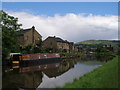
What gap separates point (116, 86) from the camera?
8.45 m

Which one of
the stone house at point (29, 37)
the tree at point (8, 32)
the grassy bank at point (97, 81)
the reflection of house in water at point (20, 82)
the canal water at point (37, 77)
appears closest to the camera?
the grassy bank at point (97, 81)

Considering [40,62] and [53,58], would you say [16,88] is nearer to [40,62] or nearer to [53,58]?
[40,62]

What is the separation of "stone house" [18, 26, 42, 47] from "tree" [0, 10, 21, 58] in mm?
14811

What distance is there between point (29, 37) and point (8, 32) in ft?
63.1

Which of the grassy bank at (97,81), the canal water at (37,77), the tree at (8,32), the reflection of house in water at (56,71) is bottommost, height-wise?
the reflection of house in water at (56,71)

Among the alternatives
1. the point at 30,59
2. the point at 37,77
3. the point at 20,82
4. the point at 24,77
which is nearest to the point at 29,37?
the point at 30,59

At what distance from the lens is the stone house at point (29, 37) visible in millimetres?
41781

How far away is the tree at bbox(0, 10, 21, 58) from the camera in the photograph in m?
23.8

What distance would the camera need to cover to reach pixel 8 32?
964 inches

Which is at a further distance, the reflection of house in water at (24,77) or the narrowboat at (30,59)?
the narrowboat at (30,59)

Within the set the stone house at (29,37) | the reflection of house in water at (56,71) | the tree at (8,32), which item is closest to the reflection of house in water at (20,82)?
the reflection of house in water at (56,71)

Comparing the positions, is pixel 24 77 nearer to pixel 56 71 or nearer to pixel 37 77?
pixel 37 77

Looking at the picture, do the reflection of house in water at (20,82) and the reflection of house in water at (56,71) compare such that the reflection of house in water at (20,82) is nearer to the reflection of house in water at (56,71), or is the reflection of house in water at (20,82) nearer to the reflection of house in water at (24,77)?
the reflection of house in water at (24,77)

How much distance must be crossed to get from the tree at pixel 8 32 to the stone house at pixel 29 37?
14.8 metres
